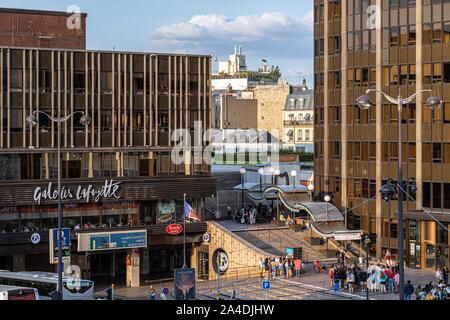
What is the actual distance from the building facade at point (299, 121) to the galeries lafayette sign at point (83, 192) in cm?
6514

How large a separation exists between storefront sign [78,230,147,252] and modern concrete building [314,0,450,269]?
47.5ft

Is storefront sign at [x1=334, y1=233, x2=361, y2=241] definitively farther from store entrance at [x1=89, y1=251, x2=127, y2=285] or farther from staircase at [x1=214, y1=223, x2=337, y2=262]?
store entrance at [x1=89, y1=251, x2=127, y2=285]

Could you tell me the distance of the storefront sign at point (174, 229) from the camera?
6144cm

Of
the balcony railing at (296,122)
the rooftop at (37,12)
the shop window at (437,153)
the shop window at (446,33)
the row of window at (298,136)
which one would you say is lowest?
the shop window at (437,153)

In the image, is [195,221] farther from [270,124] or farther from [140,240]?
[270,124]

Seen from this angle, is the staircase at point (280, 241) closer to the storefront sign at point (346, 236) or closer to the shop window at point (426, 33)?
the storefront sign at point (346, 236)

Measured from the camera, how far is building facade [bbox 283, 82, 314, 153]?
124 m

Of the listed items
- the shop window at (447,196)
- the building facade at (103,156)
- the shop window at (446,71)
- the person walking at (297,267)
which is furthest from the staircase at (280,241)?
the shop window at (446,71)

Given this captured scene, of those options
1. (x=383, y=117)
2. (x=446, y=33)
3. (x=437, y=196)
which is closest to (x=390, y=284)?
(x=437, y=196)

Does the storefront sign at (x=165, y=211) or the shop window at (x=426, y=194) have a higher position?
the shop window at (x=426, y=194)

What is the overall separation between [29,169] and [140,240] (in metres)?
9.43

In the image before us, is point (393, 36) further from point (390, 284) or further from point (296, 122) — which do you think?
point (296, 122)

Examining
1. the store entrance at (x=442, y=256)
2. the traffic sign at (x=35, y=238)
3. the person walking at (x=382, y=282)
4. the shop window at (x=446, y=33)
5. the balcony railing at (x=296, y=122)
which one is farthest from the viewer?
the balcony railing at (x=296, y=122)

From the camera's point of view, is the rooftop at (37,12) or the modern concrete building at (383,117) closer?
the modern concrete building at (383,117)
